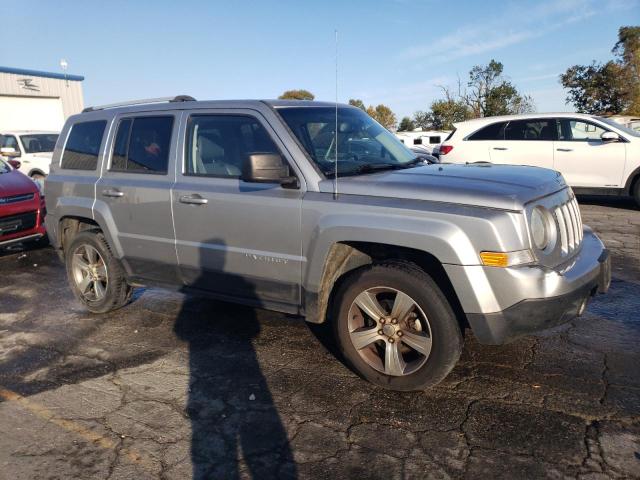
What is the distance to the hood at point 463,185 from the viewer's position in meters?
3.02

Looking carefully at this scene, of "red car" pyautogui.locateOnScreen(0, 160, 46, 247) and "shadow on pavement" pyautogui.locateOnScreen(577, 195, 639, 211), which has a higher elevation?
"red car" pyautogui.locateOnScreen(0, 160, 46, 247)

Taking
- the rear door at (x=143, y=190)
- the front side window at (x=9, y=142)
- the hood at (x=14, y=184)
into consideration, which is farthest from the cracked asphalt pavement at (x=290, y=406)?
the front side window at (x=9, y=142)

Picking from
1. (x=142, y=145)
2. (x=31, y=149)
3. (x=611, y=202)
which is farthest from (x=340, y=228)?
(x=31, y=149)

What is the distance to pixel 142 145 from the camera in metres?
4.57

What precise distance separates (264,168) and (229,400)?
1.54 m

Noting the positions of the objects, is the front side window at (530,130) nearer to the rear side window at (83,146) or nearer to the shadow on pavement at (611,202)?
the shadow on pavement at (611,202)

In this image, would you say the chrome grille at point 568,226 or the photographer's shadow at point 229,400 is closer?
the photographer's shadow at point 229,400

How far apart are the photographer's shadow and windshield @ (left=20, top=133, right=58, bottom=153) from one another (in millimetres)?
11097

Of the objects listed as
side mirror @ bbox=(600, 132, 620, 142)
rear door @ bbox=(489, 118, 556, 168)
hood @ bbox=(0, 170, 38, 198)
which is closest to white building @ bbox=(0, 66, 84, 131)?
hood @ bbox=(0, 170, 38, 198)

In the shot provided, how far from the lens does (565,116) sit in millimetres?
9930

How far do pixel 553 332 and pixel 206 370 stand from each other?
279 centimetres

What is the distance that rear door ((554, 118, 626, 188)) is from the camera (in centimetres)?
935

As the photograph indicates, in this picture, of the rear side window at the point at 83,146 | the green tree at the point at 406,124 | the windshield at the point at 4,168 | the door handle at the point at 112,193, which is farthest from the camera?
the green tree at the point at 406,124

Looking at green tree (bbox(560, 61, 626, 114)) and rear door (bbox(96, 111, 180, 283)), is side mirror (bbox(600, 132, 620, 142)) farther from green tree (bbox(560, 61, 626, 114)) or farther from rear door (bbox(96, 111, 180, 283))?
green tree (bbox(560, 61, 626, 114))
